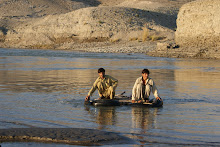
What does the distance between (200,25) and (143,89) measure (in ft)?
96.1

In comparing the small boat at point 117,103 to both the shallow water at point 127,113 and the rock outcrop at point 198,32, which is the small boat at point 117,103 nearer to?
the shallow water at point 127,113

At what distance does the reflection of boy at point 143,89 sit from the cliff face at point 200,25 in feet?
91.1

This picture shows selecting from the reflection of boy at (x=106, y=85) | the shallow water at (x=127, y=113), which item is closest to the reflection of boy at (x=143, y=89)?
the shallow water at (x=127, y=113)

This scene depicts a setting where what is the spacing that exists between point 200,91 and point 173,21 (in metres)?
71.0

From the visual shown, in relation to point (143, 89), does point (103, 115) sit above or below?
below

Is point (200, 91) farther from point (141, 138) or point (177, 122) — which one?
point (141, 138)

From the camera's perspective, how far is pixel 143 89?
44.5 feet

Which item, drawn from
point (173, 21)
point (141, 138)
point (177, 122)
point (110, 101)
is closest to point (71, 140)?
point (141, 138)

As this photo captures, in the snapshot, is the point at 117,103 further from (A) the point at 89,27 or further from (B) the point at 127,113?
(A) the point at 89,27

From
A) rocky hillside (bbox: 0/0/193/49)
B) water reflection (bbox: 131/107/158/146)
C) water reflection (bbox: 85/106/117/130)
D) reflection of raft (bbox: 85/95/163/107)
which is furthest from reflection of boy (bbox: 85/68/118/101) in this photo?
rocky hillside (bbox: 0/0/193/49)

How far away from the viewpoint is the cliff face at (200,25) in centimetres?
4031

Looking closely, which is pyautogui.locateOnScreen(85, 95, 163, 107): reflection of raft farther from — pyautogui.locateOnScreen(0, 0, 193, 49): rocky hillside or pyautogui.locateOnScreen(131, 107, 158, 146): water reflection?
pyautogui.locateOnScreen(0, 0, 193, 49): rocky hillside

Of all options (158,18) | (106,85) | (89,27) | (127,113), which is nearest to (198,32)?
(106,85)

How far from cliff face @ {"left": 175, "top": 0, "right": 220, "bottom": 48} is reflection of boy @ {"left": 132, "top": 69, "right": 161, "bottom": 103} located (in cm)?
2776
